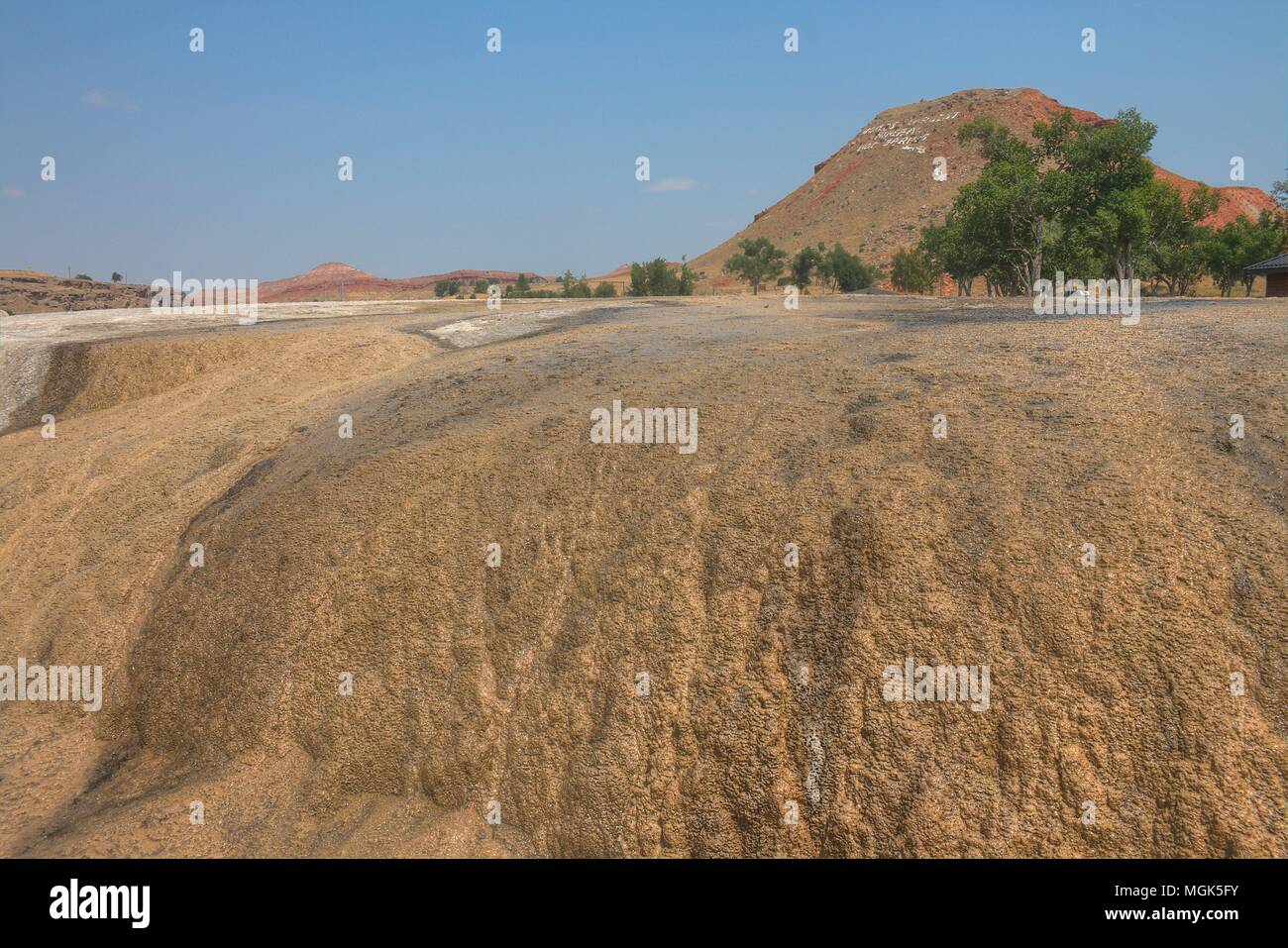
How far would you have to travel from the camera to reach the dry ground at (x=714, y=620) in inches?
215

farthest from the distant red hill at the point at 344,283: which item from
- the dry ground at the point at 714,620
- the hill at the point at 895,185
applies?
the dry ground at the point at 714,620

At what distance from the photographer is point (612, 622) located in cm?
666

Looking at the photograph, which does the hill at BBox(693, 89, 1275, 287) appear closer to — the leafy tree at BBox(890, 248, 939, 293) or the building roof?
the leafy tree at BBox(890, 248, 939, 293)

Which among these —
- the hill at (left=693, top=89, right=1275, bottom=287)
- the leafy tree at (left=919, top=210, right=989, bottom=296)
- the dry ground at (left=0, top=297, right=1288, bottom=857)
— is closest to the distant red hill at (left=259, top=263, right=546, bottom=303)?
the hill at (left=693, top=89, right=1275, bottom=287)

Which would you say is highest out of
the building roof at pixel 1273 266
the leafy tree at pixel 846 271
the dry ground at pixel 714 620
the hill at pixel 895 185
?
the hill at pixel 895 185

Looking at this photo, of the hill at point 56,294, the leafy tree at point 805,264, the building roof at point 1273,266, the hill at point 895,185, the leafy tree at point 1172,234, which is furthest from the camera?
the hill at point 895,185

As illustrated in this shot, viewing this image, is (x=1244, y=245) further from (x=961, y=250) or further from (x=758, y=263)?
(x=758, y=263)

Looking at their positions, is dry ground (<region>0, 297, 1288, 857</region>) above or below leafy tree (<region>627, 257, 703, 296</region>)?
below

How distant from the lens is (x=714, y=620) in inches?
252

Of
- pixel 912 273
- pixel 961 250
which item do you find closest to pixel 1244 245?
pixel 912 273

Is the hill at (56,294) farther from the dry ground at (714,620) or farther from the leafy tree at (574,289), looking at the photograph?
the dry ground at (714,620)

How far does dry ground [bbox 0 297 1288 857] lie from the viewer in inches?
215

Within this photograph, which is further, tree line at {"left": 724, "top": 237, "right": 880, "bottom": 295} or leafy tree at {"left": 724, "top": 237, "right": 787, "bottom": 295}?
leafy tree at {"left": 724, "top": 237, "right": 787, "bottom": 295}

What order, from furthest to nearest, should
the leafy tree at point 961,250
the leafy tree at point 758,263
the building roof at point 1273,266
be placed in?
the leafy tree at point 758,263
the leafy tree at point 961,250
the building roof at point 1273,266
